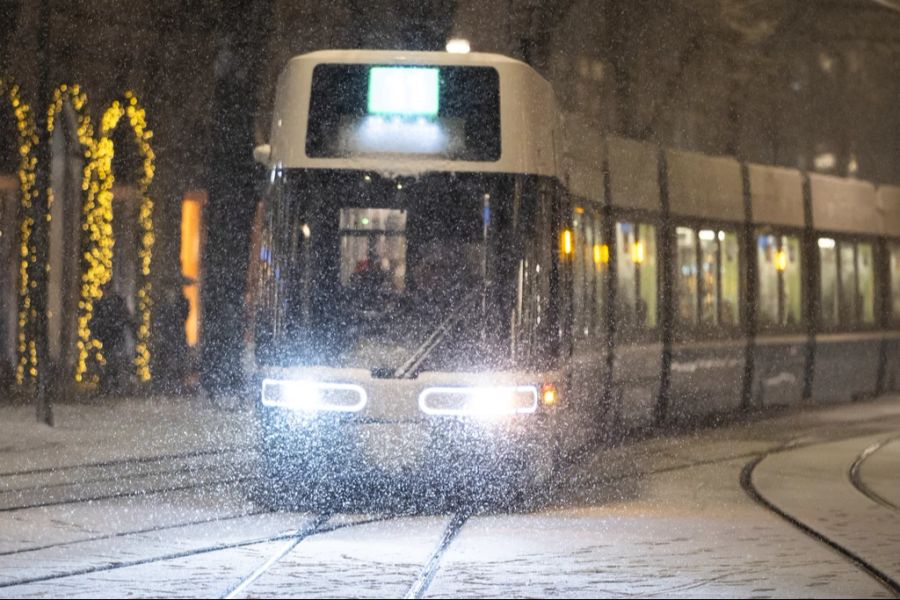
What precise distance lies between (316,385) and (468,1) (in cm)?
2048

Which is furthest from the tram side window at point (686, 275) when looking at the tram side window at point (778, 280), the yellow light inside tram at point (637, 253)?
the tram side window at point (778, 280)

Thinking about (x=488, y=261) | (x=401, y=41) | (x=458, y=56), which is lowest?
(x=488, y=261)

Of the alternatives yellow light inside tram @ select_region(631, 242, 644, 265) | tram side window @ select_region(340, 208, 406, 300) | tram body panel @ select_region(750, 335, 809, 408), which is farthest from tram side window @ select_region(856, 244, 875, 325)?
tram side window @ select_region(340, 208, 406, 300)

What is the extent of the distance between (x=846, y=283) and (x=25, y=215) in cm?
1111

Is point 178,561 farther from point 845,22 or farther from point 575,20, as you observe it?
point 845,22

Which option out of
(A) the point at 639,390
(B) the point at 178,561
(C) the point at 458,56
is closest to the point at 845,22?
(A) the point at 639,390

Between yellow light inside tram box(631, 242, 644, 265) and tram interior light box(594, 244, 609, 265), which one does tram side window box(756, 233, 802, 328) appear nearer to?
yellow light inside tram box(631, 242, 644, 265)

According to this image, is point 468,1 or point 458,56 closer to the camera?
point 458,56

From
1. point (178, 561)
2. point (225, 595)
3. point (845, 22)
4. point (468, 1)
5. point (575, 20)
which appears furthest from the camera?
point (845, 22)

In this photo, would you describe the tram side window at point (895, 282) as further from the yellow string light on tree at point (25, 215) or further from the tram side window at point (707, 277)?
the yellow string light on tree at point (25, 215)

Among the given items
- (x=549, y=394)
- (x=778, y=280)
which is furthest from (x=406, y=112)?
(x=778, y=280)

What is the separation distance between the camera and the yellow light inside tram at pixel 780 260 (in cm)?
2345

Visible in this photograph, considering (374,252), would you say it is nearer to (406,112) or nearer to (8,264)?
(406,112)

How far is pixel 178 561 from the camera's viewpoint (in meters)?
10.4
